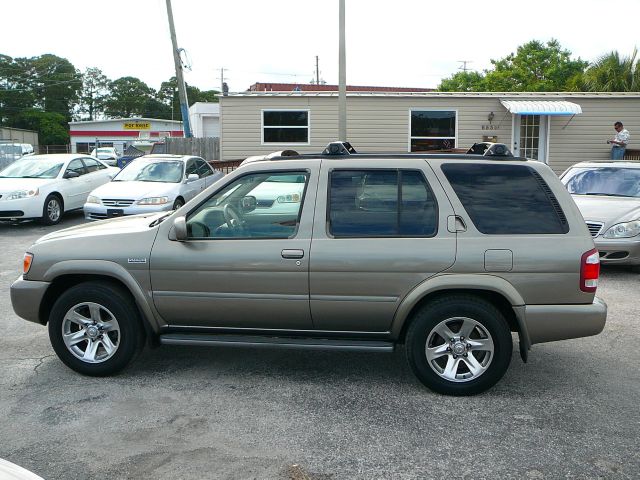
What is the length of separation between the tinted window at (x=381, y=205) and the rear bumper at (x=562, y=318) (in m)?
0.89

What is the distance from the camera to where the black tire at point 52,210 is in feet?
44.3

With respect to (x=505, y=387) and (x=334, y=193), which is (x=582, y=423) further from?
(x=334, y=193)

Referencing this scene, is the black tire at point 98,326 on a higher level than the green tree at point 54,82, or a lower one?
lower

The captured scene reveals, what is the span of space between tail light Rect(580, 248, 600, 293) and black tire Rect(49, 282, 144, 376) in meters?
3.16

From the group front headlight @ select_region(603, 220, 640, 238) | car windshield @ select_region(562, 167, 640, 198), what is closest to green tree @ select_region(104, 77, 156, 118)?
car windshield @ select_region(562, 167, 640, 198)

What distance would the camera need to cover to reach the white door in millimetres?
19469

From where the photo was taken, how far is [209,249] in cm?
470

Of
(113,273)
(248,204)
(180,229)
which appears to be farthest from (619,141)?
(113,273)

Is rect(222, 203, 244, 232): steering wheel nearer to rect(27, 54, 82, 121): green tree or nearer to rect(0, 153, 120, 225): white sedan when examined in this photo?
rect(0, 153, 120, 225): white sedan

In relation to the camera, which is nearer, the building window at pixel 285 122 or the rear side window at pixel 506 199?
the rear side window at pixel 506 199

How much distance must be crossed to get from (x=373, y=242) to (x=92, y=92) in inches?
4874

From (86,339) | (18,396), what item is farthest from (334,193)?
(18,396)

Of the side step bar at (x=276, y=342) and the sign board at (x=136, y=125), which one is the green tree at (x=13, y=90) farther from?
the side step bar at (x=276, y=342)

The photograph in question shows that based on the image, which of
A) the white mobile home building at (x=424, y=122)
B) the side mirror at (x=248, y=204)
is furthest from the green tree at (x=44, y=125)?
the side mirror at (x=248, y=204)
